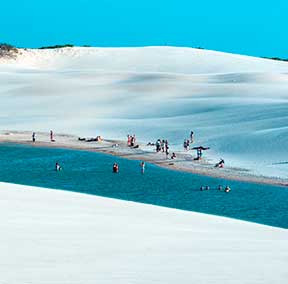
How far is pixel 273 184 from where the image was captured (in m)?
29.8

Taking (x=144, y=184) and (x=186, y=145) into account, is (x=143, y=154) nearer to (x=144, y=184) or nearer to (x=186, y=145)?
(x=186, y=145)

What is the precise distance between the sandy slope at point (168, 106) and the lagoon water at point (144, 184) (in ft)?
13.1

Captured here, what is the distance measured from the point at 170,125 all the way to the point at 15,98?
18.5 meters

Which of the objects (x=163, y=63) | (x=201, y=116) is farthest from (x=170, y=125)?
(x=163, y=63)

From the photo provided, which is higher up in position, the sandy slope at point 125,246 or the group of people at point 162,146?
the group of people at point 162,146

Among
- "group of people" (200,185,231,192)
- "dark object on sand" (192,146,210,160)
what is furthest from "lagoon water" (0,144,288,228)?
"dark object on sand" (192,146,210,160)

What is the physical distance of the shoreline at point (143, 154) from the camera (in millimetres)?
31650

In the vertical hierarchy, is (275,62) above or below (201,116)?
above

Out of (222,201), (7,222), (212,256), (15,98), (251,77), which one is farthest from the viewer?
(251,77)

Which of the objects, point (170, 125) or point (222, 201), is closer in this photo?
point (222, 201)

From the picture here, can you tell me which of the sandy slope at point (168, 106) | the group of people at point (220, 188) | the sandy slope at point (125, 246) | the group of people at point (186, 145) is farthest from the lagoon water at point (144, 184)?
the sandy slope at point (125, 246)

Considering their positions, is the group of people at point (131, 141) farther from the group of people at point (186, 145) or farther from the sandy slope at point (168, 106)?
the group of people at point (186, 145)

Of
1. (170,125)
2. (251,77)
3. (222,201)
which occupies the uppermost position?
(251,77)

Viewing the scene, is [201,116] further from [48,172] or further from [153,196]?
[153,196]
